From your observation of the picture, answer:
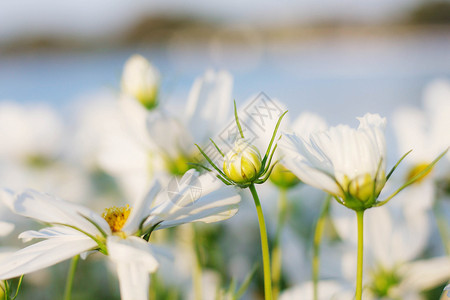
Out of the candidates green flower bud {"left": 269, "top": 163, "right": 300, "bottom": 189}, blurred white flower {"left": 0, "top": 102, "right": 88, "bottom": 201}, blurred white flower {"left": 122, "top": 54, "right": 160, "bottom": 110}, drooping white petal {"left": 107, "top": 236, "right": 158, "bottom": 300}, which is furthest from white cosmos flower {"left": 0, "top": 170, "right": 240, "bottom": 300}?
blurred white flower {"left": 0, "top": 102, "right": 88, "bottom": 201}

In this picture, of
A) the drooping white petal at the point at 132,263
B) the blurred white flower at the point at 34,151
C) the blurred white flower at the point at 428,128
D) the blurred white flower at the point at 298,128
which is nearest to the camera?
the drooping white petal at the point at 132,263

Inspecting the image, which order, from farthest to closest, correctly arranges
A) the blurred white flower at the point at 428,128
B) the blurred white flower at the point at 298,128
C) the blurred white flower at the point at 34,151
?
the blurred white flower at the point at 34,151 < the blurred white flower at the point at 428,128 < the blurred white flower at the point at 298,128

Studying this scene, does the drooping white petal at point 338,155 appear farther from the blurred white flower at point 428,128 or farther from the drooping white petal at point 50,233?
the blurred white flower at point 428,128

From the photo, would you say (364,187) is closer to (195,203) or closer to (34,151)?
(195,203)

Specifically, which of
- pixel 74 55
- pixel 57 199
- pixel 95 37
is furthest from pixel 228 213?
pixel 95 37

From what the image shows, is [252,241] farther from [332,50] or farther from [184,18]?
[184,18]

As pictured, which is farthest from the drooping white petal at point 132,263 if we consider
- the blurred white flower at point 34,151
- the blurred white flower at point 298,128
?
the blurred white flower at point 34,151

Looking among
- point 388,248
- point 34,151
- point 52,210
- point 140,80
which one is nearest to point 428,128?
point 388,248
